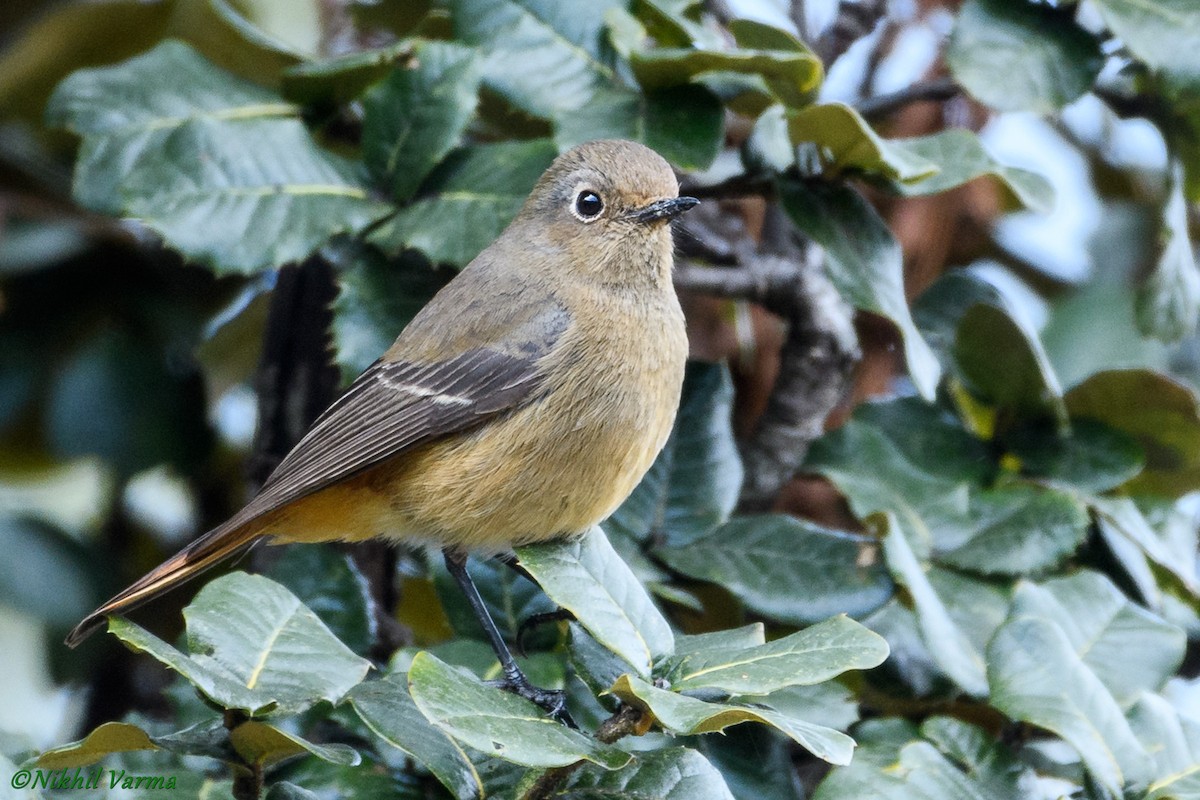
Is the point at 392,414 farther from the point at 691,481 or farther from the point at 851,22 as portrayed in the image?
the point at 851,22

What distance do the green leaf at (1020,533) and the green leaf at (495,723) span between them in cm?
125

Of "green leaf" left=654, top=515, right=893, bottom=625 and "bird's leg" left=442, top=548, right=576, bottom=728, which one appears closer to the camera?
"bird's leg" left=442, top=548, right=576, bottom=728

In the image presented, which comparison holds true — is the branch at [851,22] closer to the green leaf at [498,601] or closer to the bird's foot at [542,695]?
the green leaf at [498,601]

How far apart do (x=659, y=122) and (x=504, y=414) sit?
2.52 feet

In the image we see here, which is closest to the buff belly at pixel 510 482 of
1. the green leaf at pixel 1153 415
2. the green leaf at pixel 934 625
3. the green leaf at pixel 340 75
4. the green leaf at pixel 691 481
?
the green leaf at pixel 691 481

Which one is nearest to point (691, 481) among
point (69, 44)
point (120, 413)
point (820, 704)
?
point (820, 704)

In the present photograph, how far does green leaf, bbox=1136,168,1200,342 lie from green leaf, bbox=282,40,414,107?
1940mm

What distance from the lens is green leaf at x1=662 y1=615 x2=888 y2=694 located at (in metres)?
1.90

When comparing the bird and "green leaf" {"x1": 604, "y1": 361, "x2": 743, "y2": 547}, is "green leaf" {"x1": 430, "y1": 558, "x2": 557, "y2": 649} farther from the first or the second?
"green leaf" {"x1": 604, "y1": 361, "x2": 743, "y2": 547}

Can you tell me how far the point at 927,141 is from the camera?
2.96m

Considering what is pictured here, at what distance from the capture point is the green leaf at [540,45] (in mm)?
3088

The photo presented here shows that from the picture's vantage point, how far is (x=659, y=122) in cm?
296

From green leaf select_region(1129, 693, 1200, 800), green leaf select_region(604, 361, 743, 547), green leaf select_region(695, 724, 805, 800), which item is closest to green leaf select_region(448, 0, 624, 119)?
green leaf select_region(604, 361, 743, 547)

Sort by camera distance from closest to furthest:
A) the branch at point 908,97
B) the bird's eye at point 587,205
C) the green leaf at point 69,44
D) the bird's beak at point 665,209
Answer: the bird's beak at point 665,209 → the branch at point 908,97 → the bird's eye at point 587,205 → the green leaf at point 69,44
